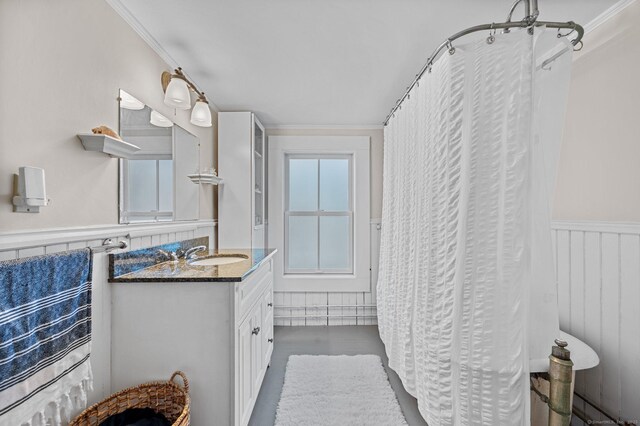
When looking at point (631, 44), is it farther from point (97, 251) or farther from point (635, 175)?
point (97, 251)

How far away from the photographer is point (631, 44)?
4.73 feet

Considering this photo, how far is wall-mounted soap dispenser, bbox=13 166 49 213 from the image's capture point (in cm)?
97

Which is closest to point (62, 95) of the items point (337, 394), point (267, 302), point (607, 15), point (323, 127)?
point (267, 302)

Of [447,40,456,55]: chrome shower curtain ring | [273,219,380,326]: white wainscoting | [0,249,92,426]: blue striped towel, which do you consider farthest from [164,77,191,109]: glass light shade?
[273,219,380,326]: white wainscoting

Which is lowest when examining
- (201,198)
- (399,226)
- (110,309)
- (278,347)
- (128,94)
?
(278,347)

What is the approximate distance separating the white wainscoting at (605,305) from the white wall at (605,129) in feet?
0.39

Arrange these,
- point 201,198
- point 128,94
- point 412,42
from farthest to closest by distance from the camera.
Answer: point 201,198, point 412,42, point 128,94

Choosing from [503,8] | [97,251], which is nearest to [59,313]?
[97,251]

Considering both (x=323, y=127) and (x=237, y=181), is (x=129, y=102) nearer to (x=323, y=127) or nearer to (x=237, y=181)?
(x=237, y=181)

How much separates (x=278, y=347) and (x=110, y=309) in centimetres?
167

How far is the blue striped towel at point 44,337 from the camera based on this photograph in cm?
90

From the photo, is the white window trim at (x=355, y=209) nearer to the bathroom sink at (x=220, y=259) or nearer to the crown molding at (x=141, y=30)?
the bathroom sink at (x=220, y=259)

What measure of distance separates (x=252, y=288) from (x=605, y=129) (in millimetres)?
2136

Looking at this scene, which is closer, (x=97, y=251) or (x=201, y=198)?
(x=97, y=251)
